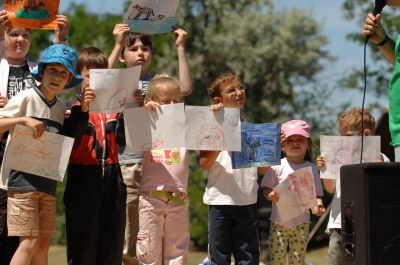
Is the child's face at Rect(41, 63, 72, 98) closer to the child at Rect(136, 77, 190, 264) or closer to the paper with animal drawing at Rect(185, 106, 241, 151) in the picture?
the child at Rect(136, 77, 190, 264)

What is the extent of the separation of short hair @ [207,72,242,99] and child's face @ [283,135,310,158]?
0.58m

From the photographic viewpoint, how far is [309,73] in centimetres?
3216

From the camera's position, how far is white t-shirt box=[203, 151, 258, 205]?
614 centimetres

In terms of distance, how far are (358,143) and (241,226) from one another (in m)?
1.11

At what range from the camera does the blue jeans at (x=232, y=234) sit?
616 centimetres

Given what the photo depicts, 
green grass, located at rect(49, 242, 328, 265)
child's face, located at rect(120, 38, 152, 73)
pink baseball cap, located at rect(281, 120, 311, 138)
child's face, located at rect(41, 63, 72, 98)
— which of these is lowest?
green grass, located at rect(49, 242, 328, 265)

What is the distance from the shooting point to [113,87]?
18.4ft

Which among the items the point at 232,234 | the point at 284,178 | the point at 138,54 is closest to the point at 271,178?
the point at 284,178

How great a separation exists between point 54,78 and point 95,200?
81cm

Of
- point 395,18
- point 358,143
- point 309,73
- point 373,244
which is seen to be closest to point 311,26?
point 309,73

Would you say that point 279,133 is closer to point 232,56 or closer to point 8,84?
point 8,84

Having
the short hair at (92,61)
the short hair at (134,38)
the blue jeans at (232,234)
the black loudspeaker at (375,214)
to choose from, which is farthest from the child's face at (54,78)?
the black loudspeaker at (375,214)

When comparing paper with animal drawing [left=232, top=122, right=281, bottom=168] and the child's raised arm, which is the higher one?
the child's raised arm

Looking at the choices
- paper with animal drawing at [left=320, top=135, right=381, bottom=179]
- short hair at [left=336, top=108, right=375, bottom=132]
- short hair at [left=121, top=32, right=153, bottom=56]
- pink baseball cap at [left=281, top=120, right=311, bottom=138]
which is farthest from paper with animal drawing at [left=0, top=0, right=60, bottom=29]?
short hair at [left=336, top=108, right=375, bottom=132]
